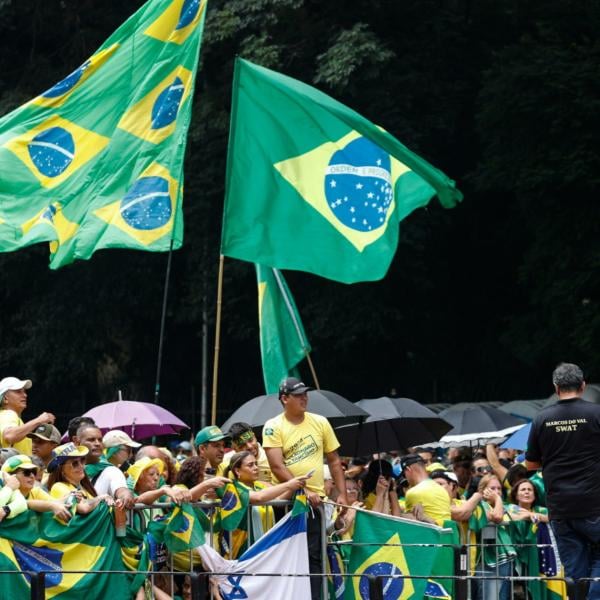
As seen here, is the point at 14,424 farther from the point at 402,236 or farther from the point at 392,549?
the point at 402,236

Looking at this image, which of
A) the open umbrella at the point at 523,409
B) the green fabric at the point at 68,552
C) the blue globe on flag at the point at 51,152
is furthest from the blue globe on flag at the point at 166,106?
the open umbrella at the point at 523,409

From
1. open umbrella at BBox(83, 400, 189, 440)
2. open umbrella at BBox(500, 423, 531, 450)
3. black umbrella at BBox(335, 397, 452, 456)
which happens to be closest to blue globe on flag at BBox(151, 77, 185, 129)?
open umbrella at BBox(83, 400, 189, 440)

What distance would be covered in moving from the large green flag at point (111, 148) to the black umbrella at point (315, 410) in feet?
5.76

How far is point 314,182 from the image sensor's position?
1543 centimetres

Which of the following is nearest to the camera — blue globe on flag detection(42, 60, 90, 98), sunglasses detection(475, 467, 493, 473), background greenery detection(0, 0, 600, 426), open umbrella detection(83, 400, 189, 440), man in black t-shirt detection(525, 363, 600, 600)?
man in black t-shirt detection(525, 363, 600, 600)

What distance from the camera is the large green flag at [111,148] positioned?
1475 cm

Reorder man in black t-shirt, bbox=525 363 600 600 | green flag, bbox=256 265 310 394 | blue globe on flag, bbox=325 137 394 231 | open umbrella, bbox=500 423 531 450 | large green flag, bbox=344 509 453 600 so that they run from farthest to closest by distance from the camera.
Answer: open umbrella, bbox=500 423 531 450, green flag, bbox=256 265 310 394, blue globe on flag, bbox=325 137 394 231, large green flag, bbox=344 509 453 600, man in black t-shirt, bbox=525 363 600 600

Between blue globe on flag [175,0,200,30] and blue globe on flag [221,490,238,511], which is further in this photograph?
blue globe on flag [175,0,200,30]

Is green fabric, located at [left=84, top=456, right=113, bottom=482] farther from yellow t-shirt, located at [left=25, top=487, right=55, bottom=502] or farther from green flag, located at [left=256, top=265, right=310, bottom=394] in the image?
green flag, located at [left=256, top=265, right=310, bottom=394]

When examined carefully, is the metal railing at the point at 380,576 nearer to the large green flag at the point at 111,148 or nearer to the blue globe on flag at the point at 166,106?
the large green flag at the point at 111,148

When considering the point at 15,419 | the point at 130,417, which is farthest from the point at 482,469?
the point at 15,419

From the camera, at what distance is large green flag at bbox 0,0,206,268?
14750 millimetres

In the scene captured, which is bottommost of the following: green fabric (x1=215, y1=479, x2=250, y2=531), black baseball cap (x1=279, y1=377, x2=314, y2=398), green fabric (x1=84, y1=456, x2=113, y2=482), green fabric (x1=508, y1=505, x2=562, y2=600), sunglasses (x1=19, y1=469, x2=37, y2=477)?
green fabric (x1=508, y1=505, x2=562, y2=600)

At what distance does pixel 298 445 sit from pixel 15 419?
7.43ft
